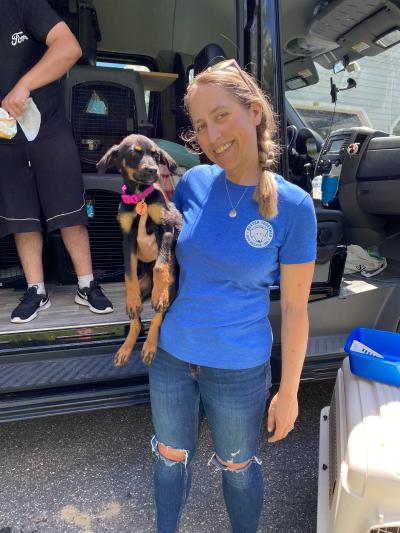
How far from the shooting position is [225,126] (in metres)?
1.30

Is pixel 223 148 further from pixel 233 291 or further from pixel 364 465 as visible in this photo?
pixel 364 465

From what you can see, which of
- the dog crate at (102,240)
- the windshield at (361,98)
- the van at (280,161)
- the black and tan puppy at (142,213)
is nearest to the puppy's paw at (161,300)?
the black and tan puppy at (142,213)

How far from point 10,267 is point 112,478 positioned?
58.1 inches

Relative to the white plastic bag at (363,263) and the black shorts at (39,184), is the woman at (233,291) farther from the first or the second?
the white plastic bag at (363,263)

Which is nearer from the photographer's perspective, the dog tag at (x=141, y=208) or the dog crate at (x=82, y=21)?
the dog tag at (x=141, y=208)

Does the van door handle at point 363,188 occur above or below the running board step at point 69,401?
above

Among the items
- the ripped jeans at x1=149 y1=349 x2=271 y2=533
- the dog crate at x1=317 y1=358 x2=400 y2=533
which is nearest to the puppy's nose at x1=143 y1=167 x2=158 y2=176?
the ripped jeans at x1=149 y1=349 x2=271 y2=533

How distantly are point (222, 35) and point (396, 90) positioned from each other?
1.46m

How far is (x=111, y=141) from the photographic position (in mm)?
2922

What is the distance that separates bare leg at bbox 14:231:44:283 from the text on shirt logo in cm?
97

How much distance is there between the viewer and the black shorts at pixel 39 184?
7.61 feet

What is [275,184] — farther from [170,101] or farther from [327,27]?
[170,101]

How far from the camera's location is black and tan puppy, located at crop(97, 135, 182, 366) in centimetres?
164

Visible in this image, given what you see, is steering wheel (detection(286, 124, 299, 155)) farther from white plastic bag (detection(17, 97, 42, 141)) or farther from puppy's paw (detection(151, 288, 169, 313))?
puppy's paw (detection(151, 288, 169, 313))
